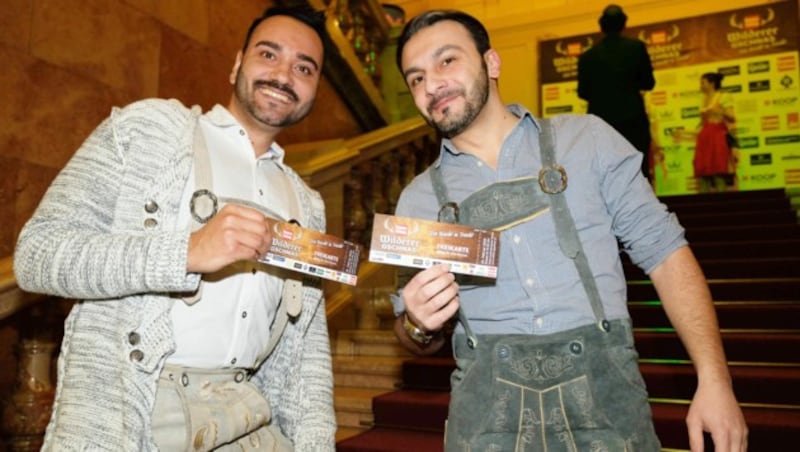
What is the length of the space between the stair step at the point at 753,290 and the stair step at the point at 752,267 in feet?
0.38

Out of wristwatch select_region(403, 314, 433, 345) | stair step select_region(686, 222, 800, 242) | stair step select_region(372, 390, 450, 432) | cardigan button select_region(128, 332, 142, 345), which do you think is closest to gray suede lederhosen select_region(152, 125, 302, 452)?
cardigan button select_region(128, 332, 142, 345)

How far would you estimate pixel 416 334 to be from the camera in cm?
165

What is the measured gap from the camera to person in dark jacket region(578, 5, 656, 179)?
4.95 meters

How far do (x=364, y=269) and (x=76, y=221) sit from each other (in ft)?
10.8

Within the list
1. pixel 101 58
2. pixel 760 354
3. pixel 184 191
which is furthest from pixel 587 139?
pixel 101 58

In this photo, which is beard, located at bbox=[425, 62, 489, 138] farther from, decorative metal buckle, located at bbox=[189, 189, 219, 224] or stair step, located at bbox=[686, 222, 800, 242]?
stair step, located at bbox=[686, 222, 800, 242]

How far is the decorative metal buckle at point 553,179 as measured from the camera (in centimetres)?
158

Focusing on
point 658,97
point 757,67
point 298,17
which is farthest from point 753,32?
point 298,17

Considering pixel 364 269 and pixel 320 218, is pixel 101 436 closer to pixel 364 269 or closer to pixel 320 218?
pixel 320 218

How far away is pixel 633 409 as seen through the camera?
1.44 m

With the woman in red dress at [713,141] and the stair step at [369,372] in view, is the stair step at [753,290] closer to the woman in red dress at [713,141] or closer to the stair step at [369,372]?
the stair step at [369,372]

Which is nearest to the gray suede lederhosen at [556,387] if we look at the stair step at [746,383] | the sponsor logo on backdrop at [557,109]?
the stair step at [746,383]

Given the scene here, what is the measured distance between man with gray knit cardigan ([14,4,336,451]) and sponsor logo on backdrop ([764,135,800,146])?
9.16 meters

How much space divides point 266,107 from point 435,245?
813mm
